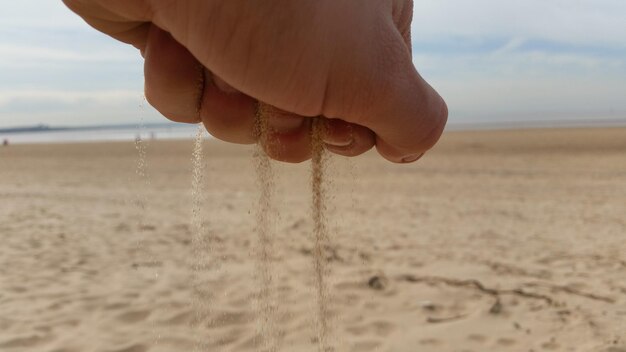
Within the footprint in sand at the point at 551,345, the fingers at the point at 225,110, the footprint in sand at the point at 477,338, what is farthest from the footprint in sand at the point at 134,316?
the fingers at the point at 225,110

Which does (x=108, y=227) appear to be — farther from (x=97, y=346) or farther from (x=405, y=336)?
(x=405, y=336)

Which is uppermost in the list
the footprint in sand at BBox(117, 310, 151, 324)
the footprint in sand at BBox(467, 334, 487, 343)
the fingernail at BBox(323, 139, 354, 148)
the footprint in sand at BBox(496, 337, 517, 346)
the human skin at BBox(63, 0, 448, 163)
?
the human skin at BBox(63, 0, 448, 163)

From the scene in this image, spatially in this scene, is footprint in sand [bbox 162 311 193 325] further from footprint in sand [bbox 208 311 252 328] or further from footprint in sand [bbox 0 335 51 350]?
footprint in sand [bbox 0 335 51 350]

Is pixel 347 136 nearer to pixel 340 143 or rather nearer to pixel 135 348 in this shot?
pixel 340 143

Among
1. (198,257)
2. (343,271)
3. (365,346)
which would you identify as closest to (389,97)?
(365,346)

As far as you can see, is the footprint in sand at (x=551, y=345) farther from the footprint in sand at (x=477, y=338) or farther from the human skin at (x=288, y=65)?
the human skin at (x=288, y=65)

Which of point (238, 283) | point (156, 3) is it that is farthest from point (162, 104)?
point (238, 283)

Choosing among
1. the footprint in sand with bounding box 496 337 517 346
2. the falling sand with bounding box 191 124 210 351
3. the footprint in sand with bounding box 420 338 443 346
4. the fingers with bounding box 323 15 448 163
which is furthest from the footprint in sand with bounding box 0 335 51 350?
the fingers with bounding box 323 15 448 163
